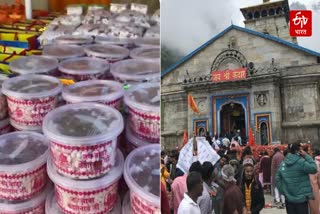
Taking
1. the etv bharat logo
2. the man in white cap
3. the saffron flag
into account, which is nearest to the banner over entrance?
the saffron flag

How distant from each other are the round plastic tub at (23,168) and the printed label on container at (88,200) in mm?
80

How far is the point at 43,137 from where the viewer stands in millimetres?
983

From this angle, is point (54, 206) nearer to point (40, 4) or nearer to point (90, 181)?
point (90, 181)

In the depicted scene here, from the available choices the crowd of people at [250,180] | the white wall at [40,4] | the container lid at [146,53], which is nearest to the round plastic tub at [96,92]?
the container lid at [146,53]

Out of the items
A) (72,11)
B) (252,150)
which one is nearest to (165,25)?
(72,11)

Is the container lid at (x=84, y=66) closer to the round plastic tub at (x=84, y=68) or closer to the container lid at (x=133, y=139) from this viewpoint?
the round plastic tub at (x=84, y=68)

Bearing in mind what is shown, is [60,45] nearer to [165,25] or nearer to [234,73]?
[165,25]

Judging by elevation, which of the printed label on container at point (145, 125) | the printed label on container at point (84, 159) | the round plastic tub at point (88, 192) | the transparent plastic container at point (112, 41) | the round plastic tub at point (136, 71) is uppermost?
the transparent plastic container at point (112, 41)

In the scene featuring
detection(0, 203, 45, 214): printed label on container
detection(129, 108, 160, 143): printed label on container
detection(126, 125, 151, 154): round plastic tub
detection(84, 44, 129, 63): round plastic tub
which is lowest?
detection(0, 203, 45, 214): printed label on container

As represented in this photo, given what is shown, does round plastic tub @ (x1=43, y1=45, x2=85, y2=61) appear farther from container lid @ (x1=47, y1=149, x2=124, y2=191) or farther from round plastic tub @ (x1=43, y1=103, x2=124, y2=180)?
container lid @ (x1=47, y1=149, x2=124, y2=191)

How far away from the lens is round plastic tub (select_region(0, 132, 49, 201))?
0.94 meters

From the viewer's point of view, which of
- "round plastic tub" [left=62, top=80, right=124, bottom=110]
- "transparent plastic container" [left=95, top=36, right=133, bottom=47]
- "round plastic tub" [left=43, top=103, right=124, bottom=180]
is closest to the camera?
"round plastic tub" [left=43, top=103, right=124, bottom=180]

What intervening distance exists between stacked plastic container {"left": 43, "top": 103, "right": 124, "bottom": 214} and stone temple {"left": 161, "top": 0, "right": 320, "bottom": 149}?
38 centimetres

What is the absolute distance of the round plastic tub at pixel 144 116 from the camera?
3.11 ft
